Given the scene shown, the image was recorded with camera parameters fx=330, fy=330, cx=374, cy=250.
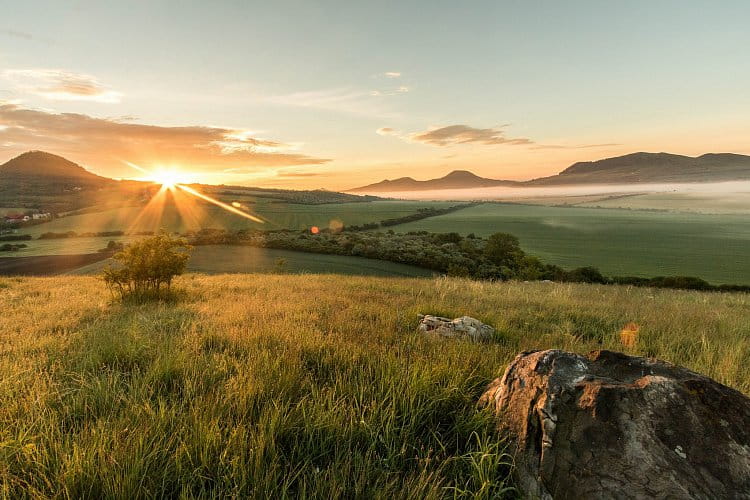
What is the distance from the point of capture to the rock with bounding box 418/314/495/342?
6.26 m

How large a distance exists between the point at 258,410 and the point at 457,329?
428 cm

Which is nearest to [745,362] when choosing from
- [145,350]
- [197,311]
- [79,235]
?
[145,350]

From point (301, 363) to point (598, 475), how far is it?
3.16 m

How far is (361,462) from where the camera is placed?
248cm

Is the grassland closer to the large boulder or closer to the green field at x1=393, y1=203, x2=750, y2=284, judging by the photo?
the large boulder

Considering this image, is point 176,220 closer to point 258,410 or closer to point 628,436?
point 258,410

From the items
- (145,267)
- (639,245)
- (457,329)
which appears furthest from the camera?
(639,245)

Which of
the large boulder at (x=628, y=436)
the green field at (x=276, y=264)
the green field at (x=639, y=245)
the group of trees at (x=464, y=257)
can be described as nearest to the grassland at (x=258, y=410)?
the large boulder at (x=628, y=436)

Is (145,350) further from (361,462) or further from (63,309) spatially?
(63,309)

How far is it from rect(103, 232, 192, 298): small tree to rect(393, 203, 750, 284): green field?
65.8 m

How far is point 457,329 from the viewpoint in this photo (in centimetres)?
648

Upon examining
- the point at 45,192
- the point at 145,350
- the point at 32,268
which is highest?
the point at 45,192

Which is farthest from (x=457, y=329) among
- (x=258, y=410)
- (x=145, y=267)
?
(x=145, y=267)

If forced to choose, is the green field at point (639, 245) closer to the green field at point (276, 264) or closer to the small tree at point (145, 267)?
the green field at point (276, 264)
